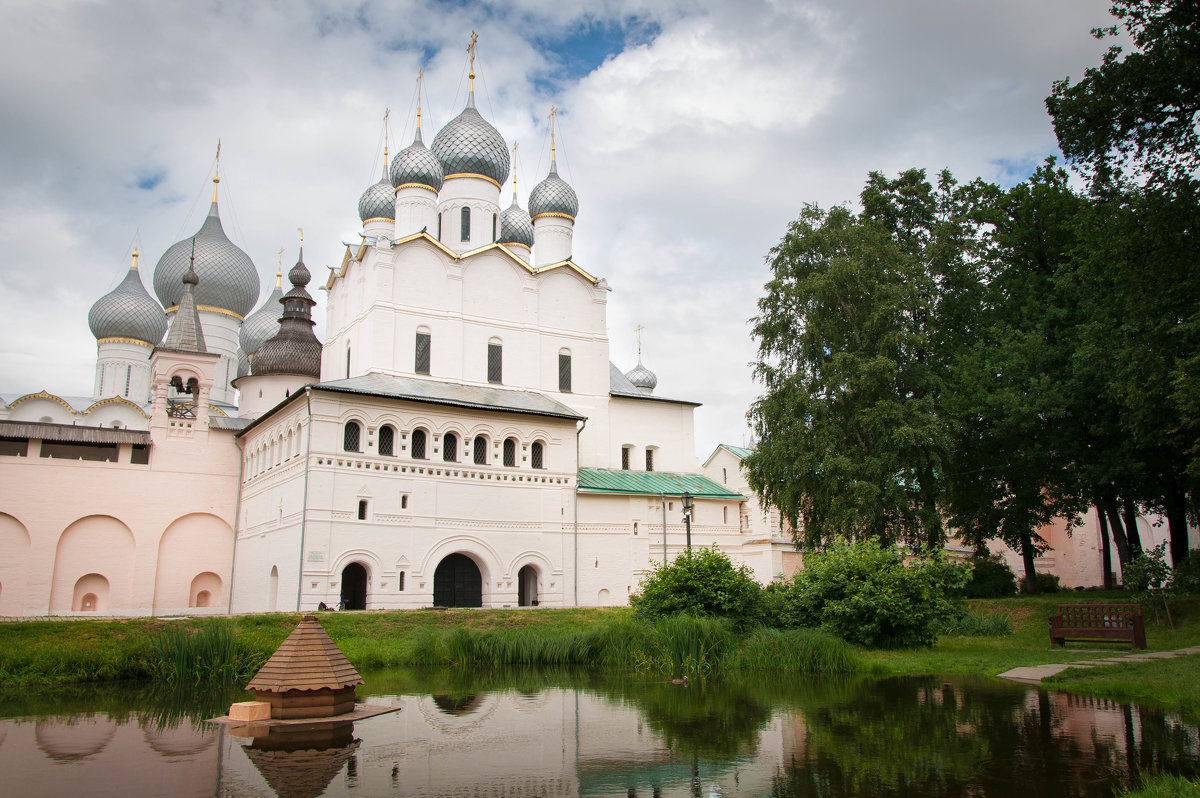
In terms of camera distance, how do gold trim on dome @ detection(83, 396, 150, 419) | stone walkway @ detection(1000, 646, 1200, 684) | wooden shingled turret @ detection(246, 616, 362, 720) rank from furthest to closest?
gold trim on dome @ detection(83, 396, 150, 419), stone walkway @ detection(1000, 646, 1200, 684), wooden shingled turret @ detection(246, 616, 362, 720)

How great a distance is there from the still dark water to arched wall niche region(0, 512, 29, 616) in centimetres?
1764

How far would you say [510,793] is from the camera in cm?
604

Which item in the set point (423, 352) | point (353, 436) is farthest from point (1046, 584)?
point (353, 436)

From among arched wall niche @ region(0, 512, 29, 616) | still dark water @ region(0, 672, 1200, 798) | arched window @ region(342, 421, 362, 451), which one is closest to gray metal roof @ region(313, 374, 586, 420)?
arched window @ region(342, 421, 362, 451)

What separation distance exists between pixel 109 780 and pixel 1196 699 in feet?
31.5

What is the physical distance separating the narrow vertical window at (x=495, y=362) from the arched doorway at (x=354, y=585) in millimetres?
7408

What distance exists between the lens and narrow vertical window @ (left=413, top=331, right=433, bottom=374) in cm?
2798

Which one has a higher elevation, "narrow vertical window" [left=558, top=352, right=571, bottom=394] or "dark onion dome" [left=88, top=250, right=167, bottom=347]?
"dark onion dome" [left=88, top=250, right=167, bottom=347]

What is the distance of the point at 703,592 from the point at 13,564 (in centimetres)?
2148

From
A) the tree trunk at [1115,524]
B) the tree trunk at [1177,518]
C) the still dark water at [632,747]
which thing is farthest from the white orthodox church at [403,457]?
the still dark water at [632,747]

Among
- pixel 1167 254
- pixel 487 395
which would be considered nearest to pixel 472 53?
pixel 487 395

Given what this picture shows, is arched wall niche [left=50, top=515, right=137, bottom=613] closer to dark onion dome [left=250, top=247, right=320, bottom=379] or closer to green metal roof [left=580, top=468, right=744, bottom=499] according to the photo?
dark onion dome [left=250, top=247, right=320, bottom=379]

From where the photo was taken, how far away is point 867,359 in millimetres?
22500

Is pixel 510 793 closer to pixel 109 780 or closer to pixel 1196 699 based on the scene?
pixel 109 780
